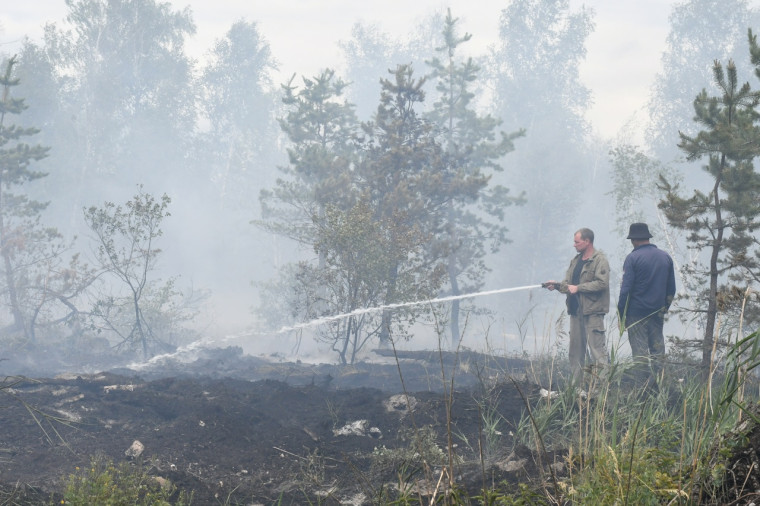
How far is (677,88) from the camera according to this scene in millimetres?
51625

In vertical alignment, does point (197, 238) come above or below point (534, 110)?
below

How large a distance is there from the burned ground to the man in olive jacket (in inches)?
67.0

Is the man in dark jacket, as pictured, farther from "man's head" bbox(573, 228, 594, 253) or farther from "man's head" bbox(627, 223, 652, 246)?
"man's head" bbox(573, 228, 594, 253)

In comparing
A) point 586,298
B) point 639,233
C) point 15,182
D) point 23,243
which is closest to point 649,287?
point 639,233

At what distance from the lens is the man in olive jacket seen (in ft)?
29.7

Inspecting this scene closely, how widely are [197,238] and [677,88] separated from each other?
40662mm

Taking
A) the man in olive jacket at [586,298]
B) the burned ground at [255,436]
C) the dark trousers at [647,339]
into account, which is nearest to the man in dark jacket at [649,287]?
the dark trousers at [647,339]

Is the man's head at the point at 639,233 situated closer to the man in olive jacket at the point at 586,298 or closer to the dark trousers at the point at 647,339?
the man in olive jacket at the point at 586,298

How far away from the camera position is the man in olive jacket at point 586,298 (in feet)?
29.7

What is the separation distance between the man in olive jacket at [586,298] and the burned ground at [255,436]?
1702mm

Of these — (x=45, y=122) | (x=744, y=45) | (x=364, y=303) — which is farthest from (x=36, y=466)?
(x=744, y=45)

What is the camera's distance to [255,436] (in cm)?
727

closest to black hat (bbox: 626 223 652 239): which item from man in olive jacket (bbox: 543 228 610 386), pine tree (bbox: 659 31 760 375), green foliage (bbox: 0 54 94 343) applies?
pine tree (bbox: 659 31 760 375)

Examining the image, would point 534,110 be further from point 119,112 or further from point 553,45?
point 119,112
